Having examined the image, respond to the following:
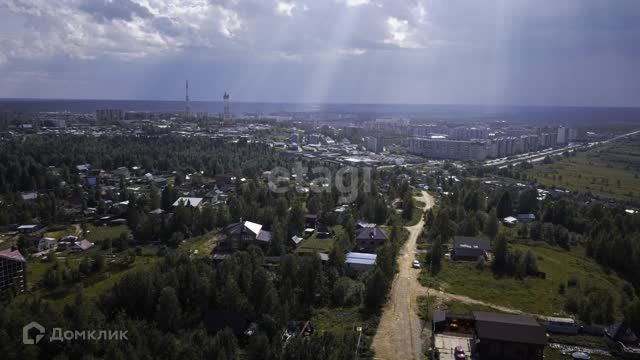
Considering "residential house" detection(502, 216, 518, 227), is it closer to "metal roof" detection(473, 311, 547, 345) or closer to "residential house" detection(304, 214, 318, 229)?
"residential house" detection(304, 214, 318, 229)

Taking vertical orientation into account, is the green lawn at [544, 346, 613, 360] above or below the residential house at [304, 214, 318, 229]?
below

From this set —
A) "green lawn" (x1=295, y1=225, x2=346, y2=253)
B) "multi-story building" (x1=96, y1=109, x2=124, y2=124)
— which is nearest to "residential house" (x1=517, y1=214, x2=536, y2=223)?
"green lawn" (x1=295, y1=225, x2=346, y2=253)

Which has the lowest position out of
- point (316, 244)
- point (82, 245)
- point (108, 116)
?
point (82, 245)

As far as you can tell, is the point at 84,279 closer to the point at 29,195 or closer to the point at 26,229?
the point at 26,229

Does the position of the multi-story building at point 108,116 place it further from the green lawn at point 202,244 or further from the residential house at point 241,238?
the residential house at point 241,238

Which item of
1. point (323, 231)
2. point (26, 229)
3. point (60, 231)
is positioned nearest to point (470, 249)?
point (323, 231)

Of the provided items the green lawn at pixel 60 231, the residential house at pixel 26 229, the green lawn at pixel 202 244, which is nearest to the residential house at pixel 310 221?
the green lawn at pixel 202 244
